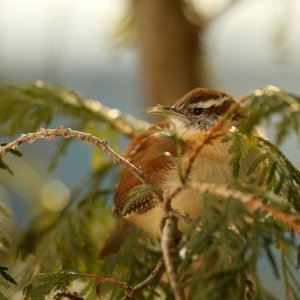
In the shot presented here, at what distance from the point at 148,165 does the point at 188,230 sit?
911mm

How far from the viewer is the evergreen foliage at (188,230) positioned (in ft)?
3.04

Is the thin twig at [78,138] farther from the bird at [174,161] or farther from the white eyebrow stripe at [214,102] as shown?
the white eyebrow stripe at [214,102]

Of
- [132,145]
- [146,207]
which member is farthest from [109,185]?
[146,207]

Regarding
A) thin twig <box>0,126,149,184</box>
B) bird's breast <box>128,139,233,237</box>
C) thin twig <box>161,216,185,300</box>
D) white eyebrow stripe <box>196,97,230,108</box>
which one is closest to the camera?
thin twig <box>161,216,185,300</box>

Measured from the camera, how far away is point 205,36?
130 inches

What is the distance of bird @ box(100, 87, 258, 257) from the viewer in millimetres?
1653

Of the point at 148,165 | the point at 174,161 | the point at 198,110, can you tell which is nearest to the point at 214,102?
the point at 198,110

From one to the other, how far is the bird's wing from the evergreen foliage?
0.09 meters

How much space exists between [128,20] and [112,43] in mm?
299

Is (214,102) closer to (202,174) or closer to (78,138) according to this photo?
(202,174)

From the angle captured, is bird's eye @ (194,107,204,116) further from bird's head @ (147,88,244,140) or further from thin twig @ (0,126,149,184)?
thin twig @ (0,126,149,184)

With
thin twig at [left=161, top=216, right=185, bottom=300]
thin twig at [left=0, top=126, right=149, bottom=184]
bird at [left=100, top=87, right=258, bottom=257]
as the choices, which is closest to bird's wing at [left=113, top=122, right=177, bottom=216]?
bird at [left=100, top=87, right=258, bottom=257]

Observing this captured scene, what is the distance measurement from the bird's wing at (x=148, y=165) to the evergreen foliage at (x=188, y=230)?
0.09 m

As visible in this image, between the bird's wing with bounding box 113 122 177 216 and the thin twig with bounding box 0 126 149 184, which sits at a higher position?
the bird's wing with bounding box 113 122 177 216
